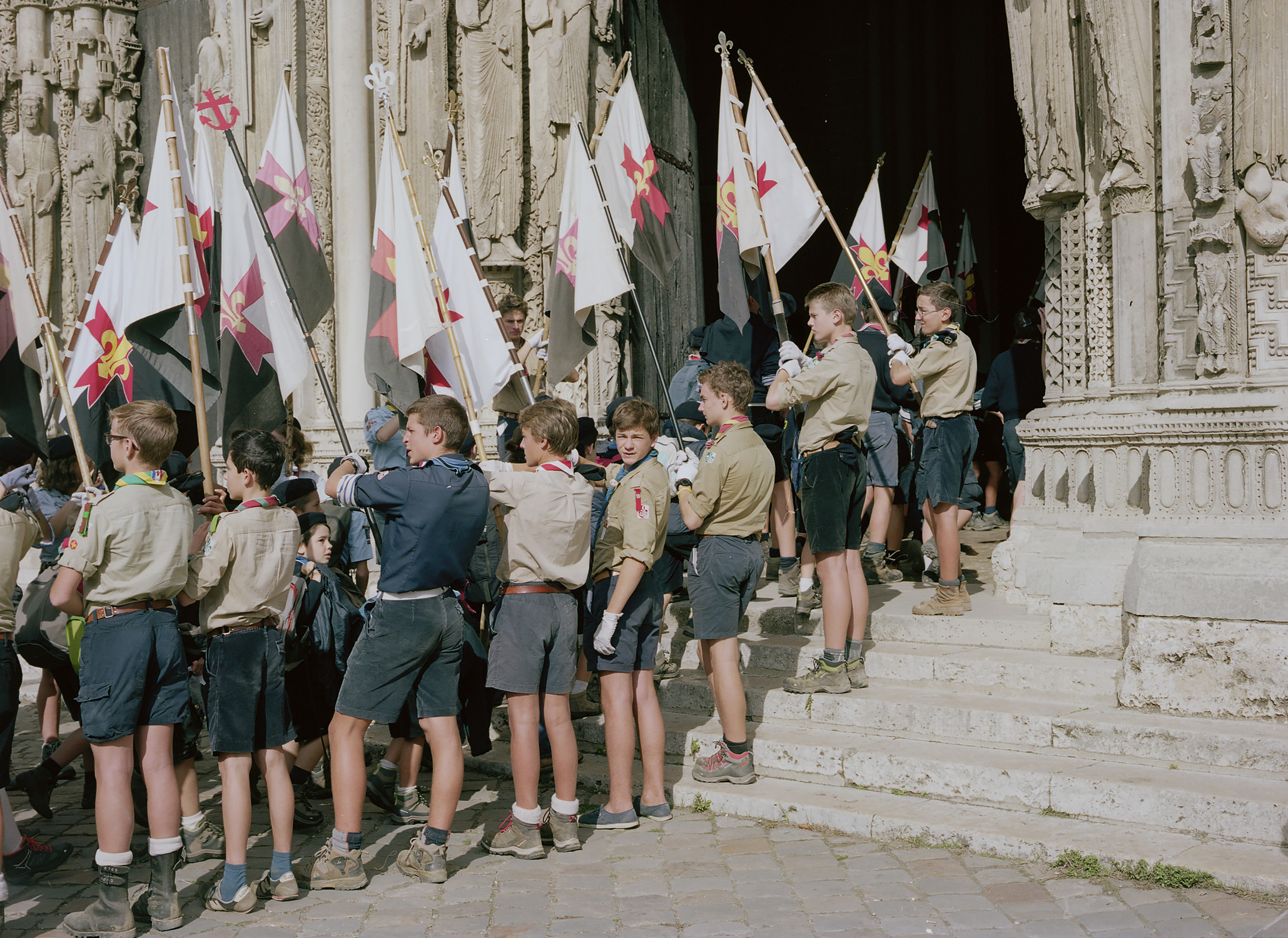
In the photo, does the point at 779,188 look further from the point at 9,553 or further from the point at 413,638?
the point at 9,553

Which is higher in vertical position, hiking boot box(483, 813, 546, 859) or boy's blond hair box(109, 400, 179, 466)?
boy's blond hair box(109, 400, 179, 466)

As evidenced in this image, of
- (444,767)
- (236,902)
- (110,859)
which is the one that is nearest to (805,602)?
(444,767)

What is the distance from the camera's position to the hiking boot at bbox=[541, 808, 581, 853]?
17.1 feet

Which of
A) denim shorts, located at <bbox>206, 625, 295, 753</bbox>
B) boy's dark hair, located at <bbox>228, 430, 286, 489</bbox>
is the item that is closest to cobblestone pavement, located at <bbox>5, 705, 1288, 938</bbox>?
denim shorts, located at <bbox>206, 625, 295, 753</bbox>

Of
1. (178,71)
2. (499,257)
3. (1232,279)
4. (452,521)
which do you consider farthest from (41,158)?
(1232,279)

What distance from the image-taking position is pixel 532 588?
5.22 meters

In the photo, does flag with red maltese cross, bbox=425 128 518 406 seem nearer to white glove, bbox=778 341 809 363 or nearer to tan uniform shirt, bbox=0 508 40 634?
white glove, bbox=778 341 809 363

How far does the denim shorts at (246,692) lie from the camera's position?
15.6ft

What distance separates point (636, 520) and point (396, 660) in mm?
1258

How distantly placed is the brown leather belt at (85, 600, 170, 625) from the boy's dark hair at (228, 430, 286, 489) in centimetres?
63

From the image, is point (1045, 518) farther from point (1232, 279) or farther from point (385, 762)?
point (385, 762)

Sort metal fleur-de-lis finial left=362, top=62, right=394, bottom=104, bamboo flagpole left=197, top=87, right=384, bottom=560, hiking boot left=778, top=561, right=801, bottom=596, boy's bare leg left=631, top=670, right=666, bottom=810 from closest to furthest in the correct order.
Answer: boy's bare leg left=631, top=670, right=666, bottom=810 → bamboo flagpole left=197, top=87, right=384, bottom=560 → metal fleur-de-lis finial left=362, top=62, right=394, bottom=104 → hiking boot left=778, top=561, right=801, bottom=596

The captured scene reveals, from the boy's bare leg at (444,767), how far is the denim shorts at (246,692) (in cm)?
27

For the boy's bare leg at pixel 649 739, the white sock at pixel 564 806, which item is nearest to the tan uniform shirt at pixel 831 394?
the boy's bare leg at pixel 649 739
